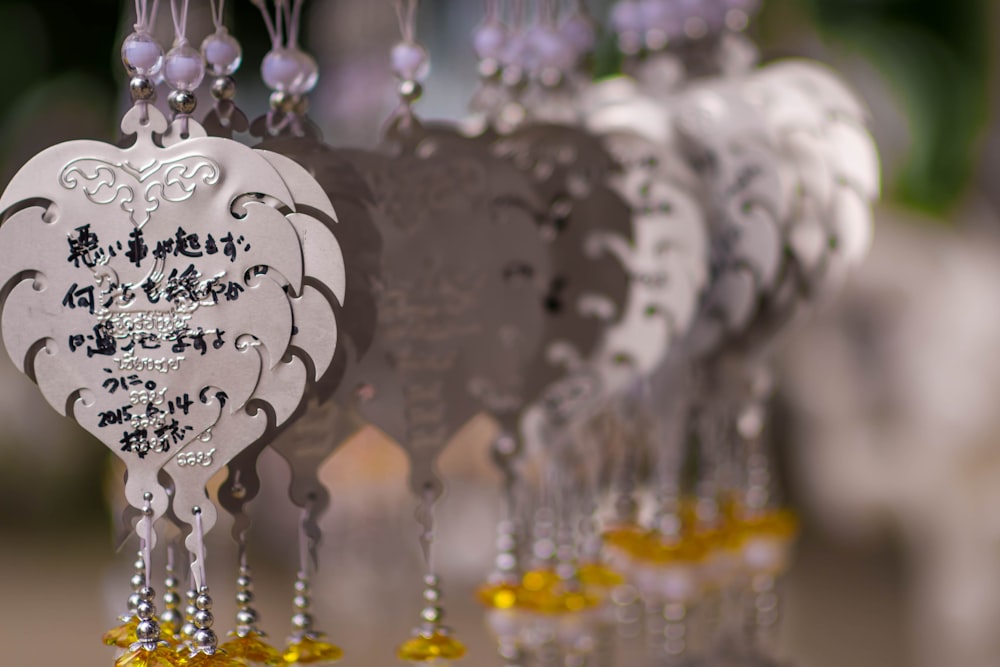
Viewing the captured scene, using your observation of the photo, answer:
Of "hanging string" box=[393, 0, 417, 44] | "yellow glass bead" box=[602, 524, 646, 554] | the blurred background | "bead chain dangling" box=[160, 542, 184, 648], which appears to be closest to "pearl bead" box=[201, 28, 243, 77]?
"hanging string" box=[393, 0, 417, 44]

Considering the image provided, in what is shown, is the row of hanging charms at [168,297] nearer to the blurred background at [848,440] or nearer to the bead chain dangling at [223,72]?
the bead chain dangling at [223,72]

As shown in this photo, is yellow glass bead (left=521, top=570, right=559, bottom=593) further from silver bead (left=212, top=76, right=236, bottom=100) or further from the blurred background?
the blurred background

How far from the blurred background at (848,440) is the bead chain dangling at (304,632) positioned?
0.74 meters

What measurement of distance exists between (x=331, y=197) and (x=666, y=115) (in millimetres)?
289

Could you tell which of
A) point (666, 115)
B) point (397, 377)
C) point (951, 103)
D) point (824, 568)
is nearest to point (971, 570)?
point (824, 568)

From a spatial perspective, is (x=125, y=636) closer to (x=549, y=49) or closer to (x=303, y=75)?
(x=303, y=75)

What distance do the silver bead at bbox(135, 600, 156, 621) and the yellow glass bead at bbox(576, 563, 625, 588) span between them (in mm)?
321

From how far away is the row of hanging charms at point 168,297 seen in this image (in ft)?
1.43

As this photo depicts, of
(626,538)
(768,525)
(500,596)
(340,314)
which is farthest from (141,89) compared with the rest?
(768,525)

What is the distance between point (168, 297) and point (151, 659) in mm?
144

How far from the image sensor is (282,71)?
1.66 feet

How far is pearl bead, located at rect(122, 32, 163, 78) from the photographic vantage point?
1.46 feet

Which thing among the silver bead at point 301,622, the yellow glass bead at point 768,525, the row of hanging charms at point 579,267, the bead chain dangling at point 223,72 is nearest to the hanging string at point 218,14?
the bead chain dangling at point 223,72

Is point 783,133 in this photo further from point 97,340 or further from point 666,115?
point 97,340
